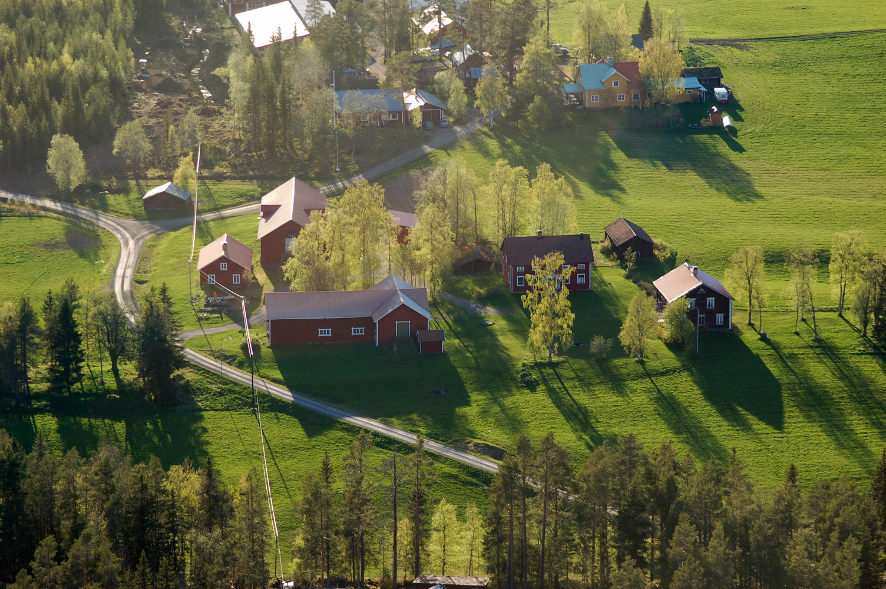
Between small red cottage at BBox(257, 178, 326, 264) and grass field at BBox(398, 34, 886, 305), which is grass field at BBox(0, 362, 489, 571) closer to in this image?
small red cottage at BBox(257, 178, 326, 264)

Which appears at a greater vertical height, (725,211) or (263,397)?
(725,211)

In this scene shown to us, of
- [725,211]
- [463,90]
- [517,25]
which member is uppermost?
[517,25]

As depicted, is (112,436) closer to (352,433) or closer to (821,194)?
(352,433)

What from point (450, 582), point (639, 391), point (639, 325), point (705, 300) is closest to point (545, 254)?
point (639, 325)

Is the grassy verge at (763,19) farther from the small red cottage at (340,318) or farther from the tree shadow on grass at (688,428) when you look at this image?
the tree shadow on grass at (688,428)

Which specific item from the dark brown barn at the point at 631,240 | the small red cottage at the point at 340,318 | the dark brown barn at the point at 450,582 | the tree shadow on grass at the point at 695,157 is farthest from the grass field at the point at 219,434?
the tree shadow on grass at the point at 695,157

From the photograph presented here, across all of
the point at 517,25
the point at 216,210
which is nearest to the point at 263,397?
the point at 216,210

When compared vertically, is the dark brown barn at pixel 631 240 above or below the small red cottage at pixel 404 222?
below
